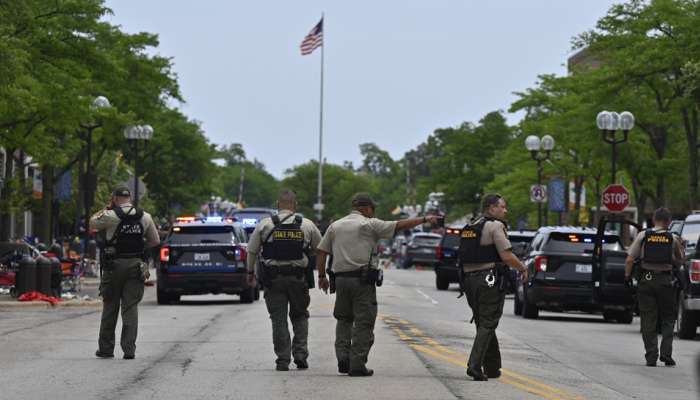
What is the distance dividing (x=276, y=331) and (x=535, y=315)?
14419 millimetres

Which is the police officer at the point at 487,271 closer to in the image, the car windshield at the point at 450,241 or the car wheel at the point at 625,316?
the car wheel at the point at 625,316

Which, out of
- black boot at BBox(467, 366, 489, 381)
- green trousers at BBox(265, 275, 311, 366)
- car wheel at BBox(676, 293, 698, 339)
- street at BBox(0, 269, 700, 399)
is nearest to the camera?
street at BBox(0, 269, 700, 399)

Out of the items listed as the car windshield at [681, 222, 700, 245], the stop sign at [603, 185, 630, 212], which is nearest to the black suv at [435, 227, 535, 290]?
the stop sign at [603, 185, 630, 212]

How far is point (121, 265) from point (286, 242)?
2282 millimetres

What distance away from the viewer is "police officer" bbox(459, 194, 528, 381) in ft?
49.1

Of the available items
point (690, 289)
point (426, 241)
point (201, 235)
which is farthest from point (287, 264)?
point (426, 241)

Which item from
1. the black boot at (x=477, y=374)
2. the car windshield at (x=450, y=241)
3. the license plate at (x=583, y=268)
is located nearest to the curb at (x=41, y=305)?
the license plate at (x=583, y=268)

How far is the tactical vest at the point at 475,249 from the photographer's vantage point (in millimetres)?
15195

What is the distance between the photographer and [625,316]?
29547 millimetres

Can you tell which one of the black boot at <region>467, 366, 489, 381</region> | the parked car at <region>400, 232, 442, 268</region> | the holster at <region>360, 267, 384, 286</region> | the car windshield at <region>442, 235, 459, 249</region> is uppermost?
the car windshield at <region>442, 235, 459, 249</region>

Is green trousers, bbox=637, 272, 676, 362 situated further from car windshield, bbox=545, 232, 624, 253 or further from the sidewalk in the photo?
the sidewalk

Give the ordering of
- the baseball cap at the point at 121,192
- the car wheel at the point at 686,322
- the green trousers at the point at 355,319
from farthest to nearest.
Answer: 1. the car wheel at the point at 686,322
2. the baseball cap at the point at 121,192
3. the green trousers at the point at 355,319

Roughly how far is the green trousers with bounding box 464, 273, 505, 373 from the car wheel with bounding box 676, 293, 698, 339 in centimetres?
922

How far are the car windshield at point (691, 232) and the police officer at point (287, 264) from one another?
10.3 metres
